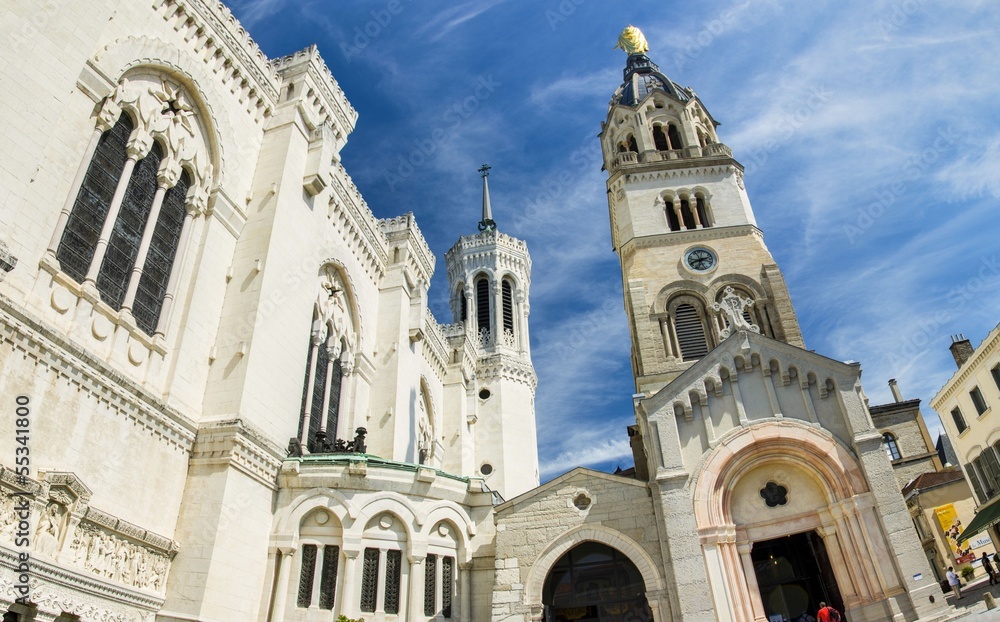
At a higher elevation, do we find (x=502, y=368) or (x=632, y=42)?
(x=632, y=42)

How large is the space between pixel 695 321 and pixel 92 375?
77.9 ft

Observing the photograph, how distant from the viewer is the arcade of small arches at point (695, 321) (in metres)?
29.8

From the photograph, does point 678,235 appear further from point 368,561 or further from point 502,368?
point 368,561

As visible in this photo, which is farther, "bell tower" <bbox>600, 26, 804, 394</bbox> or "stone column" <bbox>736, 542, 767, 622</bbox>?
"bell tower" <bbox>600, 26, 804, 394</bbox>

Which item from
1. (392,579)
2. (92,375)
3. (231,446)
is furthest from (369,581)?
(92,375)

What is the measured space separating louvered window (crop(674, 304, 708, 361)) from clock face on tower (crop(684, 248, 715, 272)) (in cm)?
209

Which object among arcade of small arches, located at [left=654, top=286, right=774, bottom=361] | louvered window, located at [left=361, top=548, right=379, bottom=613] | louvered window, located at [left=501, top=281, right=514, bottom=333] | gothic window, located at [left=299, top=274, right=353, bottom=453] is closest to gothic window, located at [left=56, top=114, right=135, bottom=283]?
gothic window, located at [left=299, top=274, right=353, bottom=453]

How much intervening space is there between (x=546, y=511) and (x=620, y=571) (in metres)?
2.58

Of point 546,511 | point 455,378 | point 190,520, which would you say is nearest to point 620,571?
point 546,511

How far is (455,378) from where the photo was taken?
133 feet

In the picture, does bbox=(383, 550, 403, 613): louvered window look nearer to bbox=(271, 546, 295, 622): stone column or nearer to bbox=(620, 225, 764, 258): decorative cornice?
bbox=(271, 546, 295, 622): stone column

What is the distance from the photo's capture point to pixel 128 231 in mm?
16469

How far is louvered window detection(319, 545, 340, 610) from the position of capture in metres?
17.1

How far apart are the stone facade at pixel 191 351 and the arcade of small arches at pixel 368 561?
53 millimetres
